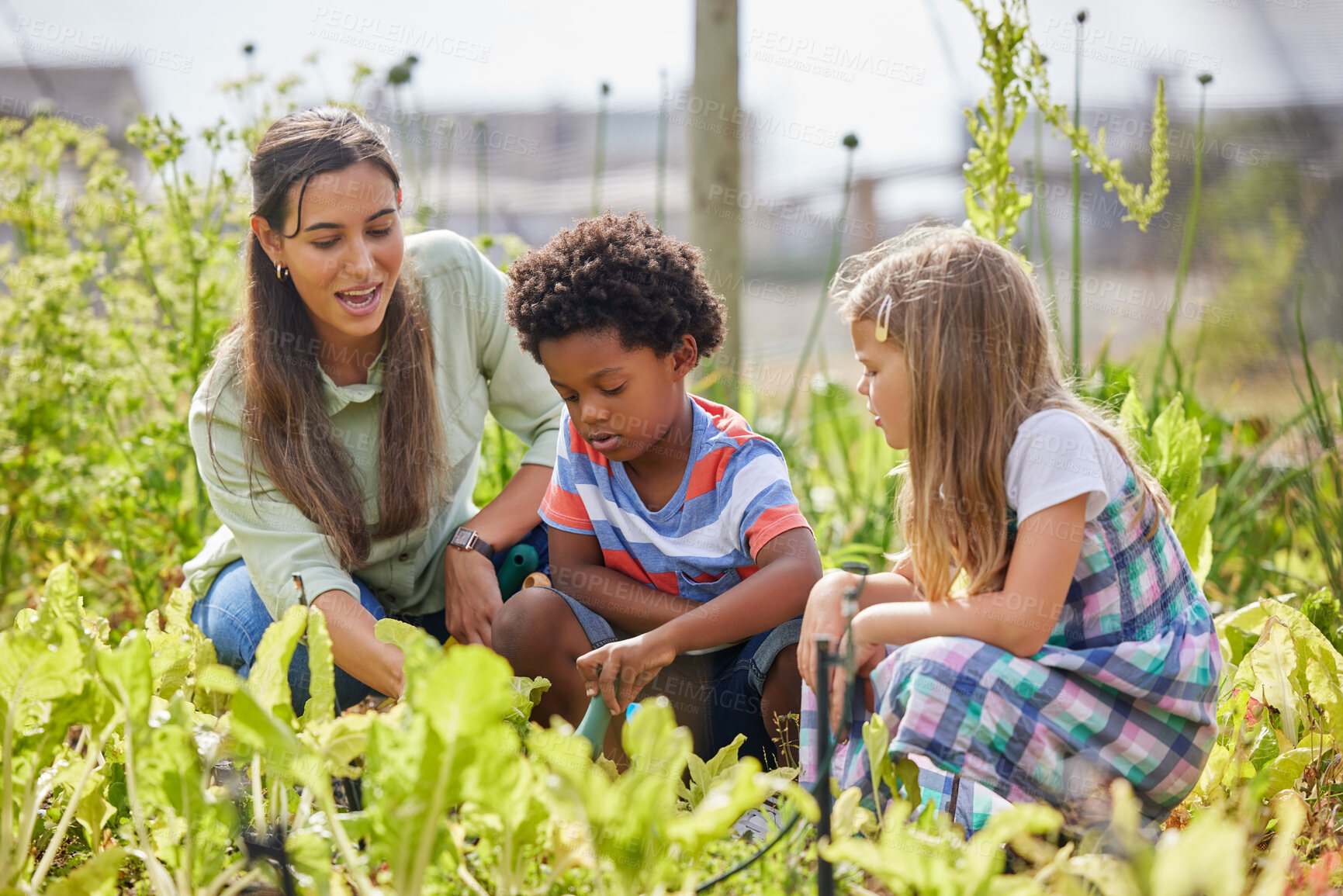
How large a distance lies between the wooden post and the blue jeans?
145cm

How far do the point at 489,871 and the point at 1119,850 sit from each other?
601mm

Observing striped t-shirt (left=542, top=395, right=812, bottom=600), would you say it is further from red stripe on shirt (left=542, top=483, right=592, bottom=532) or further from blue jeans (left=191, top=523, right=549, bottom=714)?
blue jeans (left=191, top=523, right=549, bottom=714)

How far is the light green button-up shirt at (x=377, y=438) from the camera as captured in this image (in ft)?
5.83

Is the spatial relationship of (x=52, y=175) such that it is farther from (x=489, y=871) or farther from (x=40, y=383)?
(x=489, y=871)

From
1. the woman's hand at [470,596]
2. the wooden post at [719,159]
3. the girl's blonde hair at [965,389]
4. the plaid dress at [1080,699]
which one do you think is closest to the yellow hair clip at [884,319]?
the girl's blonde hair at [965,389]

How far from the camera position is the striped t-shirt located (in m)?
1.58

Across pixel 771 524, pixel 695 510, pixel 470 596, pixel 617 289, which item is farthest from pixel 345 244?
pixel 771 524

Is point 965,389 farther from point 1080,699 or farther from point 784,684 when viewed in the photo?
point 784,684

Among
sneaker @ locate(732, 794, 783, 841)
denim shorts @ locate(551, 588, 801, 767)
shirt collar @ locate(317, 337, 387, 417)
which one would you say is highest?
shirt collar @ locate(317, 337, 387, 417)

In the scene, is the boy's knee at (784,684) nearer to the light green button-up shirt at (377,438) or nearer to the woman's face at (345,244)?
the light green button-up shirt at (377,438)

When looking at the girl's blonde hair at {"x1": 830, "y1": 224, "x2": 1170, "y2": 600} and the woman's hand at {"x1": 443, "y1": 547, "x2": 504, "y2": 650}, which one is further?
the woman's hand at {"x1": 443, "y1": 547, "x2": 504, "y2": 650}

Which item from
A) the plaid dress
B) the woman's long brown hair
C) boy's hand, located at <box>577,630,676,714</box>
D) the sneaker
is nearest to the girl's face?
the plaid dress

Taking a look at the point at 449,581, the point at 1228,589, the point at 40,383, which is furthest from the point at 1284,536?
the point at 40,383

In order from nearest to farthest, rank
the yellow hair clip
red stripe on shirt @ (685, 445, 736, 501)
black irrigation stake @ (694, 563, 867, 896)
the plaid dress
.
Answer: black irrigation stake @ (694, 563, 867, 896), the plaid dress, the yellow hair clip, red stripe on shirt @ (685, 445, 736, 501)
